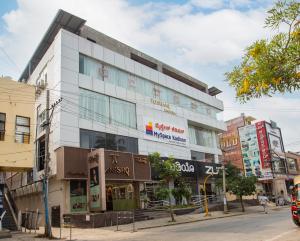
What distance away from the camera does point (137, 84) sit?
37.2 m

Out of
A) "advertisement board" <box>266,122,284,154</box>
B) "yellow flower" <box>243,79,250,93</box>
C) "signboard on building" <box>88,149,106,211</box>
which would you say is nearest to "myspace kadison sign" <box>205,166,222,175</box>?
"signboard on building" <box>88,149,106,211</box>

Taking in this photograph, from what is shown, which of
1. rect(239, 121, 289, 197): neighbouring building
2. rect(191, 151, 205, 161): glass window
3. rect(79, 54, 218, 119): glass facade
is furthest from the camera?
rect(239, 121, 289, 197): neighbouring building

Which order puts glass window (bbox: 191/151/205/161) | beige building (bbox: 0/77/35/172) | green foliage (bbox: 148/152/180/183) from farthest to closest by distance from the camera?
glass window (bbox: 191/151/205/161) < green foliage (bbox: 148/152/180/183) < beige building (bbox: 0/77/35/172)

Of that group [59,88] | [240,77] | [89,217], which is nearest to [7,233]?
[89,217]

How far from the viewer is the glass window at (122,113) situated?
33.1 meters

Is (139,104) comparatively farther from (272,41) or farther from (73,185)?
(272,41)

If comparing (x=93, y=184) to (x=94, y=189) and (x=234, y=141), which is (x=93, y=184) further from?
(x=234, y=141)

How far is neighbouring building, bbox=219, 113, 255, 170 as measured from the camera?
212ft

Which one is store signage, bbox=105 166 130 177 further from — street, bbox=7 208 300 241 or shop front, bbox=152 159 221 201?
shop front, bbox=152 159 221 201

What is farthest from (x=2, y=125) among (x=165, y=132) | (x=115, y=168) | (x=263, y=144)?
(x=263, y=144)

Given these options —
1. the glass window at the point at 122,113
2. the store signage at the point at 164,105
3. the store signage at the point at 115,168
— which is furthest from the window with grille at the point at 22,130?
the store signage at the point at 164,105

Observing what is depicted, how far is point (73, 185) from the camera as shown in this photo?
27.5m

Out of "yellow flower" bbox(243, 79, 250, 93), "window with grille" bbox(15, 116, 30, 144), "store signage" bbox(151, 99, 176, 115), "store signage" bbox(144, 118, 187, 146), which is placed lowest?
"yellow flower" bbox(243, 79, 250, 93)

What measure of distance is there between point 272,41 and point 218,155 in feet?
142
